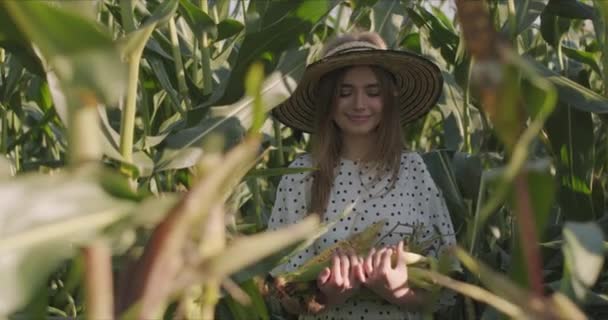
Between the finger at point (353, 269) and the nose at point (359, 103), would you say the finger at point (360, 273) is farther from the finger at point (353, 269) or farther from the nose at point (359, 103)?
the nose at point (359, 103)

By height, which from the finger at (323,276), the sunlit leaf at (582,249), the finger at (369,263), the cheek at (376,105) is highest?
the sunlit leaf at (582,249)

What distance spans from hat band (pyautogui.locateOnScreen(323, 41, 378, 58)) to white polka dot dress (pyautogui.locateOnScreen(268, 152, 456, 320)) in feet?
0.70

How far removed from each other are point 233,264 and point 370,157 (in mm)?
1602

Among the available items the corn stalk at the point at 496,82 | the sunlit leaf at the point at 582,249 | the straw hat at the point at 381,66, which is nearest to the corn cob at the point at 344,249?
the straw hat at the point at 381,66

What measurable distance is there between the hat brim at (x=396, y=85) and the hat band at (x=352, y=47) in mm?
25

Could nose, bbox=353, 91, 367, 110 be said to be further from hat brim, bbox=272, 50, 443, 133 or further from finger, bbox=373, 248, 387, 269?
finger, bbox=373, 248, 387, 269

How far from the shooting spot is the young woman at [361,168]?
1925 mm

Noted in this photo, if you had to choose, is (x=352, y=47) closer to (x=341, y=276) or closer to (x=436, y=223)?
(x=436, y=223)

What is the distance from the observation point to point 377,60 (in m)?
2.00

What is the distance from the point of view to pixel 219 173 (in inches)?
17.4

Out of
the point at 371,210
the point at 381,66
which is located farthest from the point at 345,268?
the point at 381,66

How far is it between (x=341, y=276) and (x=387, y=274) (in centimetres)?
7

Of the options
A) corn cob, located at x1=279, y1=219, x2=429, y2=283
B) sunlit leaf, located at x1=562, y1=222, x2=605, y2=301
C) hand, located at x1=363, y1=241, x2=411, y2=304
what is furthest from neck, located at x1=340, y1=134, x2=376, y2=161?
sunlit leaf, located at x1=562, y1=222, x2=605, y2=301

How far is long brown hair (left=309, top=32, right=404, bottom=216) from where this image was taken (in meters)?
1.98
